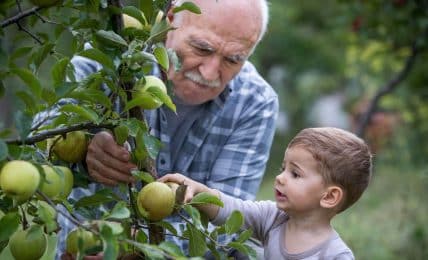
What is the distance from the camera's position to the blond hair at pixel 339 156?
219 centimetres

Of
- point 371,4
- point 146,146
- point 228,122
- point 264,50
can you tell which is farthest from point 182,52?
point 264,50

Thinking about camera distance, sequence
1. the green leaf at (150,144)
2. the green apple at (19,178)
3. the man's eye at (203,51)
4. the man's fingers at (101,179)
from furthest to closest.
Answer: the man's eye at (203,51)
the man's fingers at (101,179)
the green leaf at (150,144)
the green apple at (19,178)

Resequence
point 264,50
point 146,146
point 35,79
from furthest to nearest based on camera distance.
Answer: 1. point 264,50
2. point 146,146
3. point 35,79

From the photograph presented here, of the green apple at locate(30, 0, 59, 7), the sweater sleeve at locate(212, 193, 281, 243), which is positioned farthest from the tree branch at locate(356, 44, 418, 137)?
the green apple at locate(30, 0, 59, 7)

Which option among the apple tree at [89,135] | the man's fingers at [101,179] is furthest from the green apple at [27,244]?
the man's fingers at [101,179]

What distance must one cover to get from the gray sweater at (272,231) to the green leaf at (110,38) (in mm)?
669

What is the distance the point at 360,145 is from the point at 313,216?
0.23 metres

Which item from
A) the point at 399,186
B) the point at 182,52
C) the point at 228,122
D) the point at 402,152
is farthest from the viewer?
the point at 402,152

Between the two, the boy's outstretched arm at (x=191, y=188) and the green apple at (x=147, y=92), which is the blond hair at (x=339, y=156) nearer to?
the boy's outstretched arm at (x=191, y=188)

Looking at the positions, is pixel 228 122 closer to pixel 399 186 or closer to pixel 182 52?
pixel 182 52

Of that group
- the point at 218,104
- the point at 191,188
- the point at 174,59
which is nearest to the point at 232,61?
the point at 218,104

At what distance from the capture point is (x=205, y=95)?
2.64 metres

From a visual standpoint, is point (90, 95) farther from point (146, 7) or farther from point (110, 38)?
point (146, 7)

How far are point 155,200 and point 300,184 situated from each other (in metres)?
0.55
